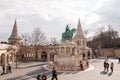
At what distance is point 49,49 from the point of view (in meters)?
67.5

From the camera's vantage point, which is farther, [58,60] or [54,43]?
[54,43]

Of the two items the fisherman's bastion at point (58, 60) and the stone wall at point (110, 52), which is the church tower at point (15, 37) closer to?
the fisherman's bastion at point (58, 60)

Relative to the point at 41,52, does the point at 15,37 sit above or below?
above

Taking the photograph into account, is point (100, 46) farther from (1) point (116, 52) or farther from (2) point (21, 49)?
(2) point (21, 49)

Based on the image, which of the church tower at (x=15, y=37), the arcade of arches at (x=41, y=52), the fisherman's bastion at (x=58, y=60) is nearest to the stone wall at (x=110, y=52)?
the fisherman's bastion at (x=58, y=60)

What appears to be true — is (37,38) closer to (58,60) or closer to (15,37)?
(15,37)

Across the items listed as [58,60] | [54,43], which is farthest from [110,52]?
[58,60]

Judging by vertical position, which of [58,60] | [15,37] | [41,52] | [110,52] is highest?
[15,37]

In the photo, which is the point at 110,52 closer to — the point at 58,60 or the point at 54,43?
the point at 54,43

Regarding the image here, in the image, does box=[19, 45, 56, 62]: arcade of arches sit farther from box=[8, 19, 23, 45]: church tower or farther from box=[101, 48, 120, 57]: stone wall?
box=[101, 48, 120, 57]: stone wall

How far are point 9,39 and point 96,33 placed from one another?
35.2 m

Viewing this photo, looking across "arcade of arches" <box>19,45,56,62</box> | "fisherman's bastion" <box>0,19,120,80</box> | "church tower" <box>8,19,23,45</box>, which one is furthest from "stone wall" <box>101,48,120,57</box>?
"church tower" <box>8,19,23,45</box>

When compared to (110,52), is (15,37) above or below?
above

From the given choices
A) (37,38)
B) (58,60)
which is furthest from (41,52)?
(58,60)
